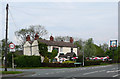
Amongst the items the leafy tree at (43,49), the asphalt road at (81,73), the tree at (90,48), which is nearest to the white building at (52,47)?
the leafy tree at (43,49)

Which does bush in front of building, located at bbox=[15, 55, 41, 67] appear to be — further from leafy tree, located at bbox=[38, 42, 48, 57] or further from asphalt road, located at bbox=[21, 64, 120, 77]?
asphalt road, located at bbox=[21, 64, 120, 77]

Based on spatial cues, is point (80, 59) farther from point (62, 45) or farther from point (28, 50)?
point (28, 50)

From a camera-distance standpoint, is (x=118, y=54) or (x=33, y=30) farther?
(x=33, y=30)

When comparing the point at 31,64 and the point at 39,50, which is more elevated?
the point at 39,50

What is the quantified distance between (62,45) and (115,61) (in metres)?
17.1

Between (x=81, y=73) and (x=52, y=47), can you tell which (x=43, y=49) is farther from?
(x=81, y=73)

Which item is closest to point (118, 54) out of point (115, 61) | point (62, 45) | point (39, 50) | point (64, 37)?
point (115, 61)

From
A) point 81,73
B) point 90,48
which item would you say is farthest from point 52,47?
point 81,73

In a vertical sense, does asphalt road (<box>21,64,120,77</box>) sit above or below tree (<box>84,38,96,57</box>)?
below

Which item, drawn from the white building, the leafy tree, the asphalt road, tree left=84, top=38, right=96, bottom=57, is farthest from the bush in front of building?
tree left=84, top=38, right=96, bottom=57

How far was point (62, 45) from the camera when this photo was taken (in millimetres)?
60969

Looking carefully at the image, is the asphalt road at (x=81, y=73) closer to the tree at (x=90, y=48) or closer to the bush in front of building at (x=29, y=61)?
the bush in front of building at (x=29, y=61)

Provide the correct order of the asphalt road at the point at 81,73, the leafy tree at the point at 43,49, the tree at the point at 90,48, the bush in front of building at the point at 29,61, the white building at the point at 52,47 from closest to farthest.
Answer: the asphalt road at the point at 81,73 < the bush in front of building at the point at 29,61 < the leafy tree at the point at 43,49 < the white building at the point at 52,47 < the tree at the point at 90,48

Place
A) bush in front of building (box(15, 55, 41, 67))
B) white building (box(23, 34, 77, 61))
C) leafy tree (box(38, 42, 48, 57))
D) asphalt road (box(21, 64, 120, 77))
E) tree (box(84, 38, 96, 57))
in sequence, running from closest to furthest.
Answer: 1. asphalt road (box(21, 64, 120, 77))
2. bush in front of building (box(15, 55, 41, 67))
3. leafy tree (box(38, 42, 48, 57))
4. white building (box(23, 34, 77, 61))
5. tree (box(84, 38, 96, 57))
